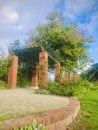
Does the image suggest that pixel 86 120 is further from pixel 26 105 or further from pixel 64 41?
pixel 64 41

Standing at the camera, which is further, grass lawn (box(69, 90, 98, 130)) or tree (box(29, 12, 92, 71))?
tree (box(29, 12, 92, 71))

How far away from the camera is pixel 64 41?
1115 inches

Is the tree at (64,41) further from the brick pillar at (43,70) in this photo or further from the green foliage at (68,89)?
the green foliage at (68,89)

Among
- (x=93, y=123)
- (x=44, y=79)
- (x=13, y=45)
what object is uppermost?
(x=13, y=45)

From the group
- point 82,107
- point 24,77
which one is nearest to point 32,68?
point 24,77

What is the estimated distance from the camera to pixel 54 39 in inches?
1156

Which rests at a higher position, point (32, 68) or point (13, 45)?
point (13, 45)

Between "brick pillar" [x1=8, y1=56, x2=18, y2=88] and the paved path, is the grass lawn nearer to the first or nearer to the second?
the paved path

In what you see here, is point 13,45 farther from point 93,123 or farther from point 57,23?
point 93,123

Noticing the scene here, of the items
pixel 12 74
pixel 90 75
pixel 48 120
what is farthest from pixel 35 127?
pixel 90 75

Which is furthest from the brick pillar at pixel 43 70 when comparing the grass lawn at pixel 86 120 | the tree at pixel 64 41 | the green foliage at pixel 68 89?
the grass lawn at pixel 86 120

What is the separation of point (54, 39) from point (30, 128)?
2587 cm

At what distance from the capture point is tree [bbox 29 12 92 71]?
92.7 ft

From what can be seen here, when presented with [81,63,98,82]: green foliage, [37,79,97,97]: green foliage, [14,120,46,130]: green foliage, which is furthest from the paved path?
[81,63,98,82]: green foliage
